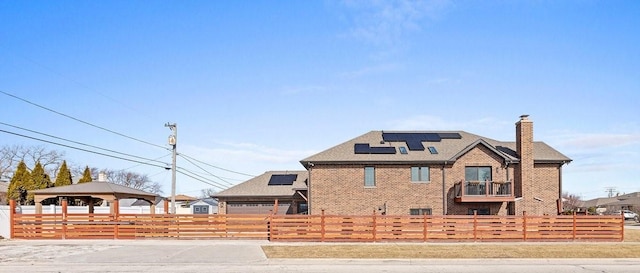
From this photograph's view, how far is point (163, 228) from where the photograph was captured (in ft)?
87.9

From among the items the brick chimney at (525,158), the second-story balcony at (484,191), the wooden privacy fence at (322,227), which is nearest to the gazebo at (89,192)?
the wooden privacy fence at (322,227)

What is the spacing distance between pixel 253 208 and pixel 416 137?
42.3ft

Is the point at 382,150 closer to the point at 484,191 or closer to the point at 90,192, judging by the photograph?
the point at 484,191

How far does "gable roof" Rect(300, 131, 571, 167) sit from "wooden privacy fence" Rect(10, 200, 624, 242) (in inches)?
360

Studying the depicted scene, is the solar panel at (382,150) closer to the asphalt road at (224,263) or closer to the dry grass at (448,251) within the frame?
the dry grass at (448,251)

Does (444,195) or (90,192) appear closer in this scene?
(90,192)

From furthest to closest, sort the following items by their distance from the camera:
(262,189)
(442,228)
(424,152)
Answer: (262,189) < (424,152) < (442,228)

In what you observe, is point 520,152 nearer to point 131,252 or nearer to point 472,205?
point 472,205

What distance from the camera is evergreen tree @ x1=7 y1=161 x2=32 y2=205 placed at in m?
51.4

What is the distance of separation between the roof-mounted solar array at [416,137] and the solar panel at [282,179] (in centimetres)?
863

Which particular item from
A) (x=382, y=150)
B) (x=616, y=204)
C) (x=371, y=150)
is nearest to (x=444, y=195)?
(x=382, y=150)

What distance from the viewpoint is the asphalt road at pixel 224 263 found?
16172mm

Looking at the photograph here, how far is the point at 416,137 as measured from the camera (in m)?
39.2

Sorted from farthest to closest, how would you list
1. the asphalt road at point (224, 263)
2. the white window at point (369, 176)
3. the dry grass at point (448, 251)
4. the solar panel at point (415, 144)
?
Result: the solar panel at point (415, 144) → the white window at point (369, 176) → the dry grass at point (448, 251) → the asphalt road at point (224, 263)
